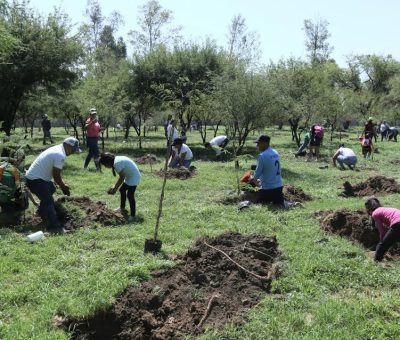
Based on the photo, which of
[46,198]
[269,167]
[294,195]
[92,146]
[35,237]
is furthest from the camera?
[92,146]

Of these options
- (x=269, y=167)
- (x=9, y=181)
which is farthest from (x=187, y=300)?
(x=269, y=167)

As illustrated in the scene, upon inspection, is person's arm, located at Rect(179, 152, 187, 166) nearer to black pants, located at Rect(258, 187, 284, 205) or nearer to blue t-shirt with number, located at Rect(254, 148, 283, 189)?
black pants, located at Rect(258, 187, 284, 205)

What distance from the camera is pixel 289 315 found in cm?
500

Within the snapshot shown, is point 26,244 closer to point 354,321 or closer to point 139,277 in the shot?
point 139,277

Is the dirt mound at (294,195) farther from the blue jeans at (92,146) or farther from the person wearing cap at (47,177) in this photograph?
the blue jeans at (92,146)

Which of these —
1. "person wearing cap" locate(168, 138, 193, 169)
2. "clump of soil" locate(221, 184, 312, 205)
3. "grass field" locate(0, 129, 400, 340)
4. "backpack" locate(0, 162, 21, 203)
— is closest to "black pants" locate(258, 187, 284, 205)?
"clump of soil" locate(221, 184, 312, 205)

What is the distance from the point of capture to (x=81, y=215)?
8.73 meters

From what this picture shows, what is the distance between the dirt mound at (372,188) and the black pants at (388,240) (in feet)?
17.6

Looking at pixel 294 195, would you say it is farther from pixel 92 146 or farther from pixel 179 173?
pixel 92 146

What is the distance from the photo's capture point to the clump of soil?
10734 millimetres

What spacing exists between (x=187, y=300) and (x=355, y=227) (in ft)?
12.1

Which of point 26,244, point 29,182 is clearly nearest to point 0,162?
point 29,182

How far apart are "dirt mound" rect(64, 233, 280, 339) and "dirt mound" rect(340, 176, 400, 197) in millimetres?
6137

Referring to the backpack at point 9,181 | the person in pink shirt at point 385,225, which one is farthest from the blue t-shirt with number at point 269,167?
the backpack at point 9,181
